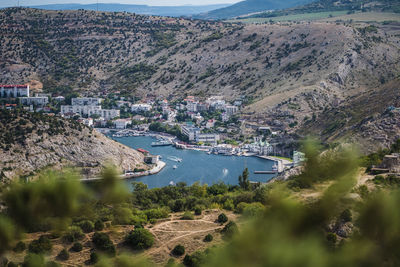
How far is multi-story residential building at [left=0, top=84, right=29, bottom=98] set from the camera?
4284 centimetres

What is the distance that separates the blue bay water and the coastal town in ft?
3.03

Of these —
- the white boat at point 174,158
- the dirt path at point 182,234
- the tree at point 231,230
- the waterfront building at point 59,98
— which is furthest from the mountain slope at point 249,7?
the tree at point 231,230

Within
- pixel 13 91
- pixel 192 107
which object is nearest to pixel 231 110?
pixel 192 107

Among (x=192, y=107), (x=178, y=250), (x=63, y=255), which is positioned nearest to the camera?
(x=63, y=255)

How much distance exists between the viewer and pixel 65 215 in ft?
12.0

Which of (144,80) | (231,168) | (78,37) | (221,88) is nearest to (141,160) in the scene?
(231,168)

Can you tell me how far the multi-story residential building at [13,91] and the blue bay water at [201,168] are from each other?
15.3 m

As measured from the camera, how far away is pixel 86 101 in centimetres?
4362

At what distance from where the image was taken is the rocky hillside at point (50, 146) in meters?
22.2

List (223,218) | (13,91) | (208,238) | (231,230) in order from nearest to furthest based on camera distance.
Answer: (231,230), (208,238), (223,218), (13,91)

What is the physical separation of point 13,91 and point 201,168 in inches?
931

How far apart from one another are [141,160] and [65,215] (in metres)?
25.0

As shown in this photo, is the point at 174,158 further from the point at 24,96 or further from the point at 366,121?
the point at 24,96

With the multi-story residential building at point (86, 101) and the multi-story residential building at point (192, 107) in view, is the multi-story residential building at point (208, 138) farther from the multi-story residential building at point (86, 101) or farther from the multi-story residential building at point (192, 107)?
the multi-story residential building at point (86, 101)
